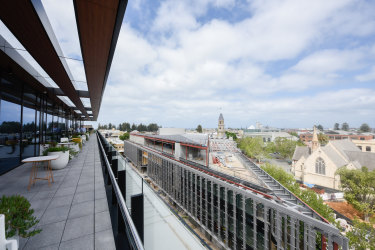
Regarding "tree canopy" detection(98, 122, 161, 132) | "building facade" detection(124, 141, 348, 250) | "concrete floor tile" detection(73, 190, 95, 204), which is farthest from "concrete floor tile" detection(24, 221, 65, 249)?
"tree canopy" detection(98, 122, 161, 132)

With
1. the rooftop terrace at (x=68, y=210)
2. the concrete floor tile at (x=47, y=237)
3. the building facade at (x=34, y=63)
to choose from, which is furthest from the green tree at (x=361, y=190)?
the building facade at (x=34, y=63)

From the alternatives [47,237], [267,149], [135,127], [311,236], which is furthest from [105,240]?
[135,127]

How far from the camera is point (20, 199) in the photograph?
1722 millimetres

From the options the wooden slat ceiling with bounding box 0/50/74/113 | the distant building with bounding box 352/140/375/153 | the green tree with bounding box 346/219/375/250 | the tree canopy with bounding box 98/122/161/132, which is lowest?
the green tree with bounding box 346/219/375/250

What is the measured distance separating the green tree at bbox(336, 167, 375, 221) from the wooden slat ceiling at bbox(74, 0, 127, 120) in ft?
79.7

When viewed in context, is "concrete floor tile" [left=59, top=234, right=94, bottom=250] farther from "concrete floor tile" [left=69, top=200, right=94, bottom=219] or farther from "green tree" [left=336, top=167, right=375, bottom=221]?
"green tree" [left=336, top=167, right=375, bottom=221]

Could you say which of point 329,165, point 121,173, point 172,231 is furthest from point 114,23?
point 329,165

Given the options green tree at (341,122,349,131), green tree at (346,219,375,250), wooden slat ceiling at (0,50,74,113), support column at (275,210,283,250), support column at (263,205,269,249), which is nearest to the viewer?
wooden slat ceiling at (0,50,74,113)

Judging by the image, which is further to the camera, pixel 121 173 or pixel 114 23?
→ pixel 114 23

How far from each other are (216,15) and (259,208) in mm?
18525

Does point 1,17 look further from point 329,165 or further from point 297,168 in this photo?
point 297,168

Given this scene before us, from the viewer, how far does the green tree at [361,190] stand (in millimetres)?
14594

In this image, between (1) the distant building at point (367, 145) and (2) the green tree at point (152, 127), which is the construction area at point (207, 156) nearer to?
(1) the distant building at point (367, 145)

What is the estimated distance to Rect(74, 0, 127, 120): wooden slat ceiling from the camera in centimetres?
216
